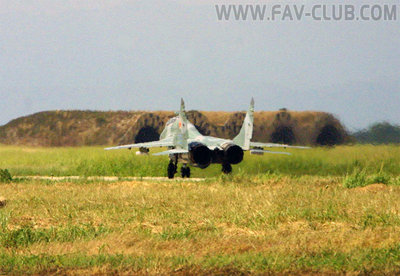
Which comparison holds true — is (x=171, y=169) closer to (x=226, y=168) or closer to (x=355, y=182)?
(x=226, y=168)

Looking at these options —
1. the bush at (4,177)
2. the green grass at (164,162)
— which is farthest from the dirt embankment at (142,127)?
the bush at (4,177)

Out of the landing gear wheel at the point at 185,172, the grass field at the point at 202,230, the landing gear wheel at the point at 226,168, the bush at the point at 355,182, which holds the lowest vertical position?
the landing gear wheel at the point at 185,172

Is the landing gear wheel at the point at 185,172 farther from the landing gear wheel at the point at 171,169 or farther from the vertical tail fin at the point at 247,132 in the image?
the vertical tail fin at the point at 247,132

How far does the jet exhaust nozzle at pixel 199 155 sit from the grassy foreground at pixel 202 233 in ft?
27.5

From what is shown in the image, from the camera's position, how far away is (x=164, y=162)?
29844mm

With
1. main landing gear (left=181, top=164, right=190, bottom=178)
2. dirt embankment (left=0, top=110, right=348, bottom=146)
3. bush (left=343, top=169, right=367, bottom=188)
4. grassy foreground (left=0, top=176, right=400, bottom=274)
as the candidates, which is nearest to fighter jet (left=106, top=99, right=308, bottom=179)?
main landing gear (left=181, top=164, right=190, bottom=178)

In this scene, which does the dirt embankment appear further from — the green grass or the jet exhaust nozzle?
the jet exhaust nozzle

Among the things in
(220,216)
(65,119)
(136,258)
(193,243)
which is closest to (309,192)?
(220,216)

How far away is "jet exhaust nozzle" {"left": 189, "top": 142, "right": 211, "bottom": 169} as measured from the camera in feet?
82.4

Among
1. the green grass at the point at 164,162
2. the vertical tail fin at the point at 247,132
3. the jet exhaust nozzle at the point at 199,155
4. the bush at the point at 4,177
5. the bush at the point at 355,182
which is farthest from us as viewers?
the green grass at the point at 164,162

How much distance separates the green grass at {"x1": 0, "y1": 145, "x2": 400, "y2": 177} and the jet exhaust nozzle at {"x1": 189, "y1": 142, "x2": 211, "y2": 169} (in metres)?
1.60

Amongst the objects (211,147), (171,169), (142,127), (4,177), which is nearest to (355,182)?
(211,147)

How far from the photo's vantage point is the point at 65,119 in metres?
43.0

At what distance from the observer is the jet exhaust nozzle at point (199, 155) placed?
2511 cm
